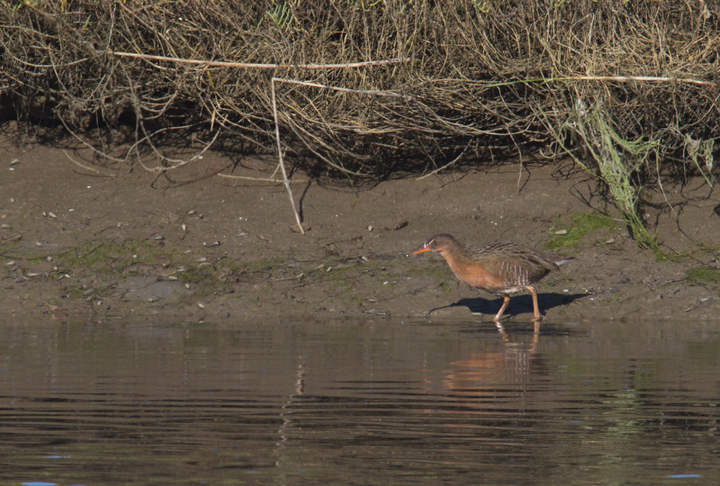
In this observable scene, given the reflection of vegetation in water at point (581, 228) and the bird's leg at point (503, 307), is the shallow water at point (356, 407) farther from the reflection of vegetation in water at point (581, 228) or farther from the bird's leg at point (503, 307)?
the reflection of vegetation in water at point (581, 228)

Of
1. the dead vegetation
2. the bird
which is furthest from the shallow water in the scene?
the dead vegetation

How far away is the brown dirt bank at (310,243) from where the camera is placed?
1134 cm

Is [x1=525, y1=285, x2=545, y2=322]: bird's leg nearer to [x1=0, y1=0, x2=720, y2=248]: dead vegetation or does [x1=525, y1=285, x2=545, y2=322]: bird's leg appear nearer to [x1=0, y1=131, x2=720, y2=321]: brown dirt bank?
[x1=0, y1=131, x2=720, y2=321]: brown dirt bank

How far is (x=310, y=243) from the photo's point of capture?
13.1m

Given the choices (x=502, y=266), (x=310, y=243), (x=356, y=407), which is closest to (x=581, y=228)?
(x=502, y=266)

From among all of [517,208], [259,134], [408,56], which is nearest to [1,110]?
[259,134]

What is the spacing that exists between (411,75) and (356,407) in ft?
27.1

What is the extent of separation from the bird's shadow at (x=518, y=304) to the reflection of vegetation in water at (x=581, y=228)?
121cm

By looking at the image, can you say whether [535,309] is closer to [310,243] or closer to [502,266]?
[502,266]

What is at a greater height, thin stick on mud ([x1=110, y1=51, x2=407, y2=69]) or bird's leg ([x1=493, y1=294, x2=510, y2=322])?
thin stick on mud ([x1=110, y1=51, x2=407, y2=69])

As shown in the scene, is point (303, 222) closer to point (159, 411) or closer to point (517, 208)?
point (517, 208)

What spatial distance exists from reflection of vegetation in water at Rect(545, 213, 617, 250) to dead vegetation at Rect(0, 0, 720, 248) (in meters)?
0.29

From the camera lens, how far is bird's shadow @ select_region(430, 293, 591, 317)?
1141cm

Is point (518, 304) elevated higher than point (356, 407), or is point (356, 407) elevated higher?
point (518, 304)
